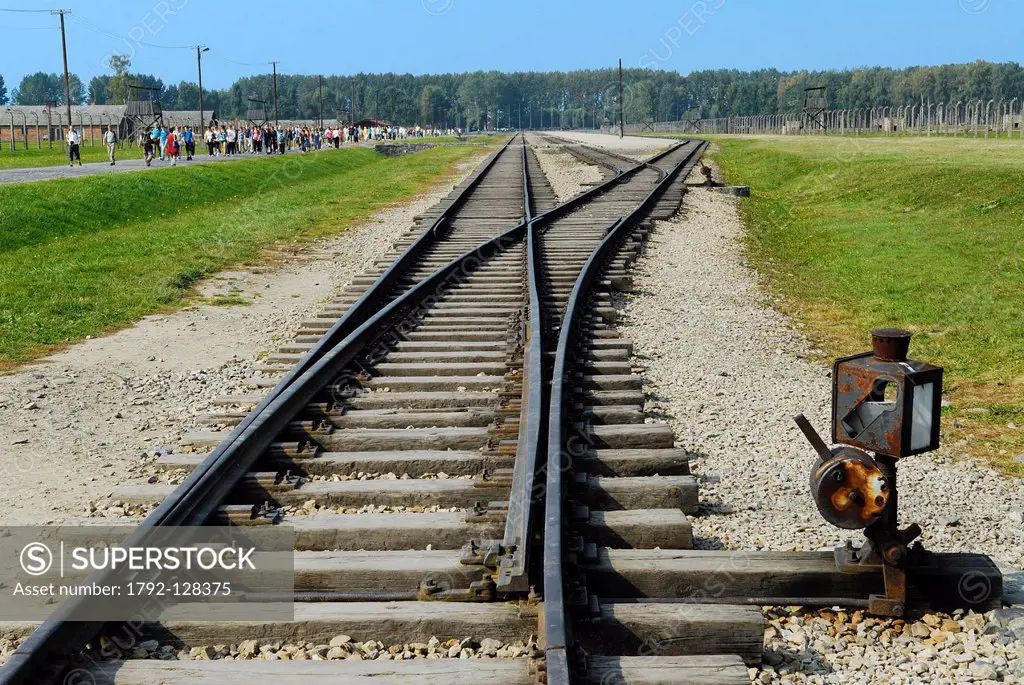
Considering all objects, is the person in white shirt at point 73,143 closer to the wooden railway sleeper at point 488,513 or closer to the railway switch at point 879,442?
the wooden railway sleeper at point 488,513

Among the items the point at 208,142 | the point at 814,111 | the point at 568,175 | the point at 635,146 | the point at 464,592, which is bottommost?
the point at 464,592

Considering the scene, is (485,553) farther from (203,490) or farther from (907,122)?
(907,122)

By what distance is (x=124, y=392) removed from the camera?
8727mm

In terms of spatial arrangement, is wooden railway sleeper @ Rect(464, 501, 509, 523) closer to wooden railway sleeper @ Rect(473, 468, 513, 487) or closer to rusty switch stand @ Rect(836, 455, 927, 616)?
wooden railway sleeper @ Rect(473, 468, 513, 487)

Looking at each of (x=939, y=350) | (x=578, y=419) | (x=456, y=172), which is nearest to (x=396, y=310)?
(x=578, y=419)

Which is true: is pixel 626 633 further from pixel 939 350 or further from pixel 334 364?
pixel 939 350

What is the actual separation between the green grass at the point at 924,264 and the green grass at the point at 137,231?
7.40 metres

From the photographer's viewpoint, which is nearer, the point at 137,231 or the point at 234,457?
the point at 234,457

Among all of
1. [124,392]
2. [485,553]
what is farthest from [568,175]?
[485,553]

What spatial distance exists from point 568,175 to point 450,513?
3164 centimetres

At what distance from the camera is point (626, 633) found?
4215mm

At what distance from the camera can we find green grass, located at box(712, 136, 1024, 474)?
889cm

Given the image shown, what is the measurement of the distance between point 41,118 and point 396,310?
10225cm

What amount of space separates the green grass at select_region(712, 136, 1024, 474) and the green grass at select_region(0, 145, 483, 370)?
7395 millimetres
